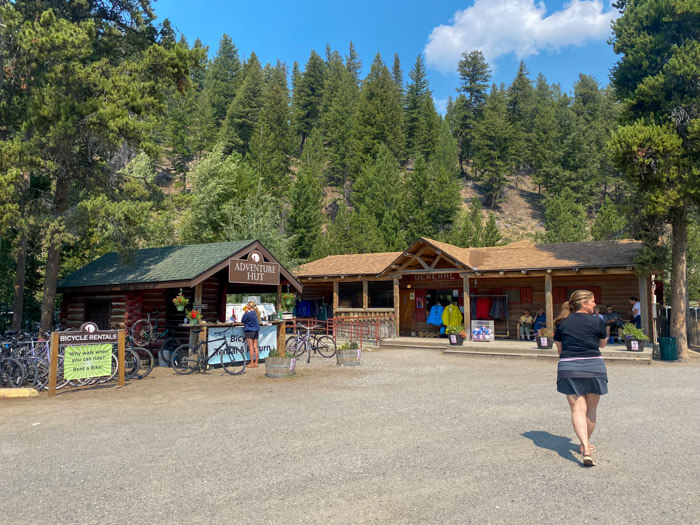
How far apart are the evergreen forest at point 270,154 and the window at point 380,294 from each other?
5990 millimetres

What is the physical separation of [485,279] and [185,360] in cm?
1411

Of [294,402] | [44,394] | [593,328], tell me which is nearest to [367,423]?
[294,402]

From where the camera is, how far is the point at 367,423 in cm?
754

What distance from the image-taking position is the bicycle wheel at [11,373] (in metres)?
10.6

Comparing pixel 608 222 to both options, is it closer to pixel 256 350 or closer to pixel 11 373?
pixel 256 350

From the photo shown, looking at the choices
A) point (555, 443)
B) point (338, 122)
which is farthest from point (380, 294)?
point (338, 122)

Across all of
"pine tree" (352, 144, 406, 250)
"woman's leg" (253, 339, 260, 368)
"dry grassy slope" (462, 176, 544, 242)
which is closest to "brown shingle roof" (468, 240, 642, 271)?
"woman's leg" (253, 339, 260, 368)

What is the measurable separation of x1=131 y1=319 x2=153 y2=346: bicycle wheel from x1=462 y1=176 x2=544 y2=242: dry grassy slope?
150ft

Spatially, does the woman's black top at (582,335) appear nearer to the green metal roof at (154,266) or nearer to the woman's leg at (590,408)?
the woman's leg at (590,408)

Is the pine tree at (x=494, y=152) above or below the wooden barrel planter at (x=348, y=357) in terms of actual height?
above

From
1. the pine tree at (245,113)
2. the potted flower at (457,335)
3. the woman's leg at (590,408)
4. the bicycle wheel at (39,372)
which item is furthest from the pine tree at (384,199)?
the woman's leg at (590,408)

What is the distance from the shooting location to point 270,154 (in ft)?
167

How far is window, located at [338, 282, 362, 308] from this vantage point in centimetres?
2705

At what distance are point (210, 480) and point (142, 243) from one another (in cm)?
2581
